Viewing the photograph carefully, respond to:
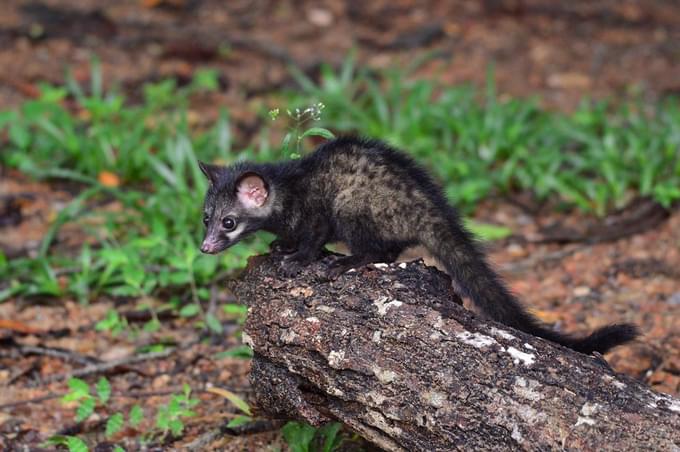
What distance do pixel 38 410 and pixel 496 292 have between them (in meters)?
2.84

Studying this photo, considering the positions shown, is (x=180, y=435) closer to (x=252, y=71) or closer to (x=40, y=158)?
(x=40, y=158)

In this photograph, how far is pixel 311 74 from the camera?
35.7ft

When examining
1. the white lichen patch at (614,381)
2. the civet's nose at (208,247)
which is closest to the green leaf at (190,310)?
the civet's nose at (208,247)

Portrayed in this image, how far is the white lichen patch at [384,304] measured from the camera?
426cm

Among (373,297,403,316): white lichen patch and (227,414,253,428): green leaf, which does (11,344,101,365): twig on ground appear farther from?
(373,297,403,316): white lichen patch

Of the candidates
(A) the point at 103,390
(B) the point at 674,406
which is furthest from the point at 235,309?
(B) the point at 674,406

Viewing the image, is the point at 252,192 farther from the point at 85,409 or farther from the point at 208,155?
the point at 208,155

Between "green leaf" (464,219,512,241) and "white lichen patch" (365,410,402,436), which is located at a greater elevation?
"green leaf" (464,219,512,241)

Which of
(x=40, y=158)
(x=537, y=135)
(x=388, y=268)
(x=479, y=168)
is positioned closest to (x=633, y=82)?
(x=537, y=135)

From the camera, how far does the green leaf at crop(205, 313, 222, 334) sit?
20.4 feet

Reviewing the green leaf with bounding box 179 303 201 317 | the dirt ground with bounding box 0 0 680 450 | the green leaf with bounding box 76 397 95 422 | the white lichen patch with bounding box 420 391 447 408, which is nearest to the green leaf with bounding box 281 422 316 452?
the dirt ground with bounding box 0 0 680 450

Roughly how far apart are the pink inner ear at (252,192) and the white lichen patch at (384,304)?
1150 millimetres

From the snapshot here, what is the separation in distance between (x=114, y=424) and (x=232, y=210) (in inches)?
53.3

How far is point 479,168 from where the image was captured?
8586 millimetres
